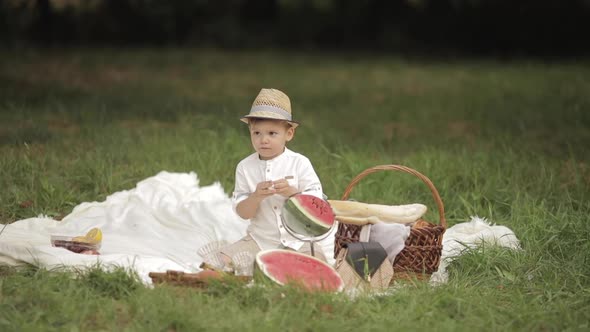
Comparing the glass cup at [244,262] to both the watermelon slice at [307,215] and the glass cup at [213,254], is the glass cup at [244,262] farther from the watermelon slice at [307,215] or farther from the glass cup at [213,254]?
the watermelon slice at [307,215]

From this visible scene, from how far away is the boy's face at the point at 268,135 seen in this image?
4.29 meters

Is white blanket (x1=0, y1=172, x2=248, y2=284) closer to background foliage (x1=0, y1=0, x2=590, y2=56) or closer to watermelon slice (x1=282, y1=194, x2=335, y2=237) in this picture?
watermelon slice (x1=282, y1=194, x2=335, y2=237)

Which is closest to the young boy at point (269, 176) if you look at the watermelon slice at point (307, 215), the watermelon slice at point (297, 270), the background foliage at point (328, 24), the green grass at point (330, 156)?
the watermelon slice at point (307, 215)

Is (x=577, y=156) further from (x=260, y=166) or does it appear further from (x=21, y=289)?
(x=21, y=289)

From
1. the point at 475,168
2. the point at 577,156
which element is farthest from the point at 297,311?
the point at 577,156

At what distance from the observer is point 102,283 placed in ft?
12.4

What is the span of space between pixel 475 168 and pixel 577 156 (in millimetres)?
1259

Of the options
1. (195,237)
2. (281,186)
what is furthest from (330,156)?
(281,186)

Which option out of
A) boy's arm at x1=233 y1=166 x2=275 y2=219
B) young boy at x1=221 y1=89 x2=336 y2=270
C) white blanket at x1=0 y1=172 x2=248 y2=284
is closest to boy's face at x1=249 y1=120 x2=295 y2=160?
young boy at x1=221 y1=89 x2=336 y2=270

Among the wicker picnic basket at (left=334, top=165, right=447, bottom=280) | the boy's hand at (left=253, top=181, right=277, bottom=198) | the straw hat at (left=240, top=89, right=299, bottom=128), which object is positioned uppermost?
the straw hat at (left=240, top=89, right=299, bottom=128)

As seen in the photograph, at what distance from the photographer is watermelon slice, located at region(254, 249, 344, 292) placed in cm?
381

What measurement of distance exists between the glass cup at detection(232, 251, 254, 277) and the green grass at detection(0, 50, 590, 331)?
430 mm

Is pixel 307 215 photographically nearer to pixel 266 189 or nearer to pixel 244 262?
pixel 266 189

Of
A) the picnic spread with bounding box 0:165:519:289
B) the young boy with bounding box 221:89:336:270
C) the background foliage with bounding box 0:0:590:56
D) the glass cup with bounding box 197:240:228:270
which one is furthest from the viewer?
the background foliage with bounding box 0:0:590:56
